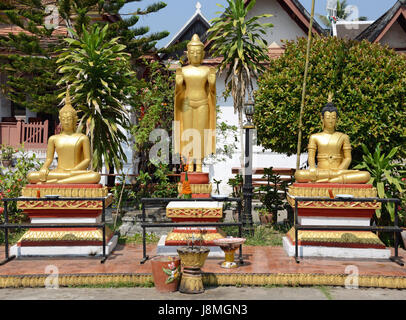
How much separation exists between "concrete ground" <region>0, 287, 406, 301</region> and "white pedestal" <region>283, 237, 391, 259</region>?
4.03 feet

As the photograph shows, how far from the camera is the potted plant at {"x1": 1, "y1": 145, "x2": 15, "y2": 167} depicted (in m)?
13.9

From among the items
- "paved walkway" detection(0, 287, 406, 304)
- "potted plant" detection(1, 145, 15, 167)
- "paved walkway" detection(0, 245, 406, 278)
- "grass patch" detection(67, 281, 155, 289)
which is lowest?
"paved walkway" detection(0, 287, 406, 304)

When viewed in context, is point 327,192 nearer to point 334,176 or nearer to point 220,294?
point 334,176

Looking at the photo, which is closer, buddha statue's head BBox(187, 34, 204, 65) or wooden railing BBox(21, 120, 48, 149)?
buddha statue's head BBox(187, 34, 204, 65)

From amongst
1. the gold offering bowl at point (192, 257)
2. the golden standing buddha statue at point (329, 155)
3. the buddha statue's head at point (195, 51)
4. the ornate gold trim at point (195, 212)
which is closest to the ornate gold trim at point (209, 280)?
the gold offering bowl at point (192, 257)

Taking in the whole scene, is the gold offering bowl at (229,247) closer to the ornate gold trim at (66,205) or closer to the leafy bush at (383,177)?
the ornate gold trim at (66,205)

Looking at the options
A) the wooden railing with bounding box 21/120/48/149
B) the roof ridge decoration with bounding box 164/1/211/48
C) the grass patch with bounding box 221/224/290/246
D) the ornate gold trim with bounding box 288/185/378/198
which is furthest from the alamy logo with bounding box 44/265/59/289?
the roof ridge decoration with bounding box 164/1/211/48

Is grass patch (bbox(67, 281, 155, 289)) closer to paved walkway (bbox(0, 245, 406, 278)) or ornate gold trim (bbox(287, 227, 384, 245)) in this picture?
paved walkway (bbox(0, 245, 406, 278))

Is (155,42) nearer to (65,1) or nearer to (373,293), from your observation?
(65,1)

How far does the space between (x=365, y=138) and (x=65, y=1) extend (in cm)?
872

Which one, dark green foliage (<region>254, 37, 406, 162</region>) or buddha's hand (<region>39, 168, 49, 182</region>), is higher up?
dark green foliage (<region>254, 37, 406, 162</region>)

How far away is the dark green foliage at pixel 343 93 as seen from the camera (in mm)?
9430

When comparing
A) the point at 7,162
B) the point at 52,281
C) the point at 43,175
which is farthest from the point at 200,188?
the point at 7,162
